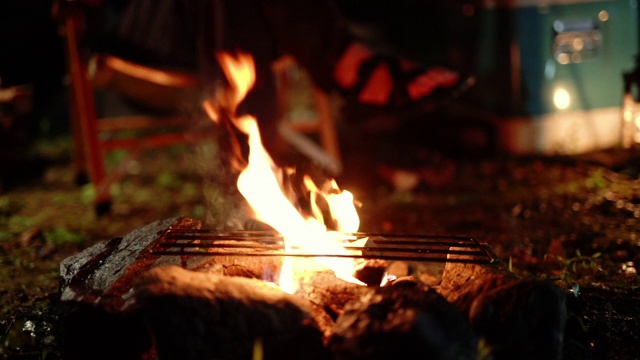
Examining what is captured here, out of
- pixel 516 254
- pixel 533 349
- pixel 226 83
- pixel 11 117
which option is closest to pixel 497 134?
pixel 516 254

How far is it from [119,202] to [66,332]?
320 centimetres

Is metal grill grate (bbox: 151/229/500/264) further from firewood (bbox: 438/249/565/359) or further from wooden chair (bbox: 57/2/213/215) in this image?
wooden chair (bbox: 57/2/213/215)

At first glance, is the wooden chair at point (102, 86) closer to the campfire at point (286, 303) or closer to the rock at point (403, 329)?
the campfire at point (286, 303)

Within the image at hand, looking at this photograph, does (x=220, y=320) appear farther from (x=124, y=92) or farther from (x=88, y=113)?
(x=124, y=92)

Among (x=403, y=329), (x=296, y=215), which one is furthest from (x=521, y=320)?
(x=296, y=215)

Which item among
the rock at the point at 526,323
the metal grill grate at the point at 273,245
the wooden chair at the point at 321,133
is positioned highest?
the wooden chair at the point at 321,133

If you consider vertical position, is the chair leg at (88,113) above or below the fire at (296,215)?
above

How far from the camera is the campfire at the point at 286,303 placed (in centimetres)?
179

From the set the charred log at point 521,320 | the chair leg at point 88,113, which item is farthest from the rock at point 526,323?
the chair leg at point 88,113

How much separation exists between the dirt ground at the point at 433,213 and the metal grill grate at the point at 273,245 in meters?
0.43

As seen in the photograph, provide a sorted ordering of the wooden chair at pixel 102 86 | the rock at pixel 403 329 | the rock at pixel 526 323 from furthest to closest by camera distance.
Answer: the wooden chair at pixel 102 86 < the rock at pixel 526 323 < the rock at pixel 403 329

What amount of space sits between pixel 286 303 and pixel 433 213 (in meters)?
2.53

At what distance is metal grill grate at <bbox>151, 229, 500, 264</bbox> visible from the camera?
7.06ft

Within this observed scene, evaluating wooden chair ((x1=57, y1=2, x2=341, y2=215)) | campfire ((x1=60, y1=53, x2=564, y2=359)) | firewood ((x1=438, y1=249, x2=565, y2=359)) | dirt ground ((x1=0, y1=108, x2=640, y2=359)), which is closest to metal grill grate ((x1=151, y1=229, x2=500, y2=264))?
campfire ((x1=60, y1=53, x2=564, y2=359))
